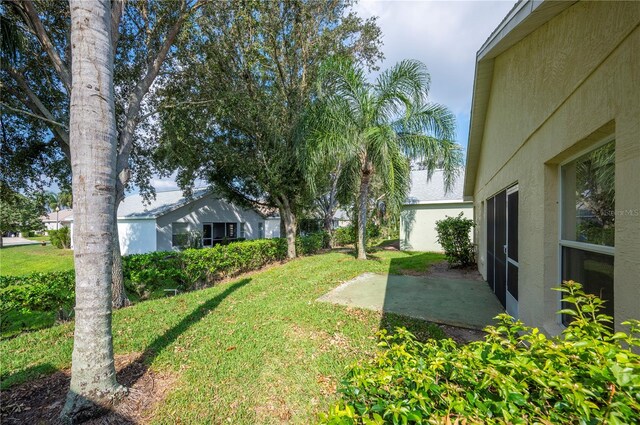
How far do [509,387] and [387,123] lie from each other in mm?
9391

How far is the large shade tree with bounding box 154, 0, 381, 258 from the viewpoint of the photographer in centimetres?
897

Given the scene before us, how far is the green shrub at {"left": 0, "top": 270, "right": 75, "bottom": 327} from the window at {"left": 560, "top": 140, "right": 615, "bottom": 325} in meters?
8.61

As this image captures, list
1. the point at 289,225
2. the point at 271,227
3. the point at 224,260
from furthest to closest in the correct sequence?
the point at 271,227 < the point at 289,225 < the point at 224,260

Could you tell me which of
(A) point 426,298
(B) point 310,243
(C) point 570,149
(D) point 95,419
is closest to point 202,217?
(B) point 310,243

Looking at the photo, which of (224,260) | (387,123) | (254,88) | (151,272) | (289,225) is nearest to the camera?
(151,272)

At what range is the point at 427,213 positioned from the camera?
1559 centimetres

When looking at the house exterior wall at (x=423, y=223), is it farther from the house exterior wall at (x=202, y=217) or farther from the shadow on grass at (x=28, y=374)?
the shadow on grass at (x=28, y=374)

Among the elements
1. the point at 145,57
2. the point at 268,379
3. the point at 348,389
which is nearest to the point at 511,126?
the point at 348,389

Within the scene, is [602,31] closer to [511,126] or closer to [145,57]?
[511,126]

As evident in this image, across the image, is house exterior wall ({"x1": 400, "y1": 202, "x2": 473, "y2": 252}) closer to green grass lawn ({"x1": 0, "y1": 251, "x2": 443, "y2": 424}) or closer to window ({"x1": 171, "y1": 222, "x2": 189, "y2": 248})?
green grass lawn ({"x1": 0, "y1": 251, "x2": 443, "y2": 424})

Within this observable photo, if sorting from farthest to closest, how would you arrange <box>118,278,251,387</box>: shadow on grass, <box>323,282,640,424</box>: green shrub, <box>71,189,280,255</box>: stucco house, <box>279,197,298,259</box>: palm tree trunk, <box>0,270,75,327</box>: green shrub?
<box>71,189,280,255</box>: stucco house, <box>279,197,298,259</box>: palm tree trunk, <box>0,270,75,327</box>: green shrub, <box>118,278,251,387</box>: shadow on grass, <box>323,282,640,424</box>: green shrub

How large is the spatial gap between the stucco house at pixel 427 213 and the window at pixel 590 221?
39.3 feet

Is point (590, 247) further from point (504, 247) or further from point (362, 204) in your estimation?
point (362, 204)

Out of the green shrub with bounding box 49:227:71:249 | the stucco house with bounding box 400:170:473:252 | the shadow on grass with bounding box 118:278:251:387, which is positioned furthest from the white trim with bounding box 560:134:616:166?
the green shrub with bounding box 49:227:71:249
